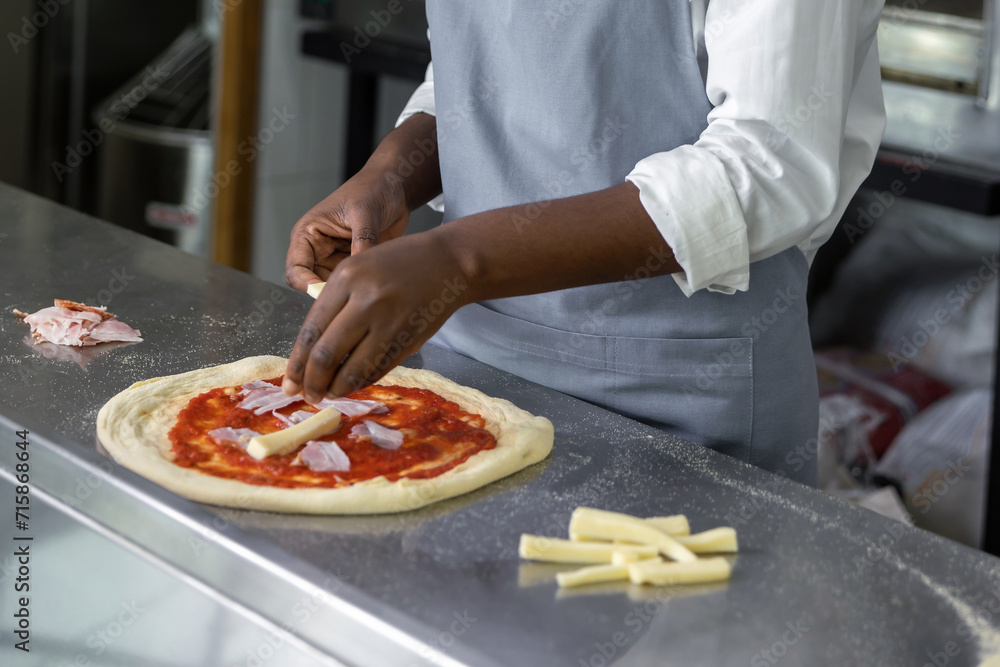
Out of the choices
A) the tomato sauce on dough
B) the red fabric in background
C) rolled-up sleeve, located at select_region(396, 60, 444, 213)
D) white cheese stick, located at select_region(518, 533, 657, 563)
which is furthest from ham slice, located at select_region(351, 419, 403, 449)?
the red fabric in background

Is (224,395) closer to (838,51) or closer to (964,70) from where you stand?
(838,51)

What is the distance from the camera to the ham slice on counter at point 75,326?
4.36ft

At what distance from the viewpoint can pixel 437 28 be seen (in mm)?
1366

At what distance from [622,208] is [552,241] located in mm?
80

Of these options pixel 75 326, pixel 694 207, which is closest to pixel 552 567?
pixel 694 207

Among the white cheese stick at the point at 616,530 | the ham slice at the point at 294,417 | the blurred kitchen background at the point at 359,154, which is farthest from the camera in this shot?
the blurred kitchen background at the point at 359,154

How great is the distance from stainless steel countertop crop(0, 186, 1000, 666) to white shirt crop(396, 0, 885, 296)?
24 cm

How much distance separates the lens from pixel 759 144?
3.50 feet

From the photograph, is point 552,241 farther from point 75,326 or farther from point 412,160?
point 75,326

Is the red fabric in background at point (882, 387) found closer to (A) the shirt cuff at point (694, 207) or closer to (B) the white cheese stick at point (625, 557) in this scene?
(A) the shirt cuff at point (694, 207)

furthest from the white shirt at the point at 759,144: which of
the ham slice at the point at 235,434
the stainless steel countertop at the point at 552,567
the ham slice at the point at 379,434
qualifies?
the ham slice at the point at 235,434

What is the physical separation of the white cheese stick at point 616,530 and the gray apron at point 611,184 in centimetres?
34

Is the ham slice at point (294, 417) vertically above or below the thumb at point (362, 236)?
below

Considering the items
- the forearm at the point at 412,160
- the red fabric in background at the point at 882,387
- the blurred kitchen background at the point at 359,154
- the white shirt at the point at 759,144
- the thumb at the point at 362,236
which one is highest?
the white shirt at the point at 759,144
